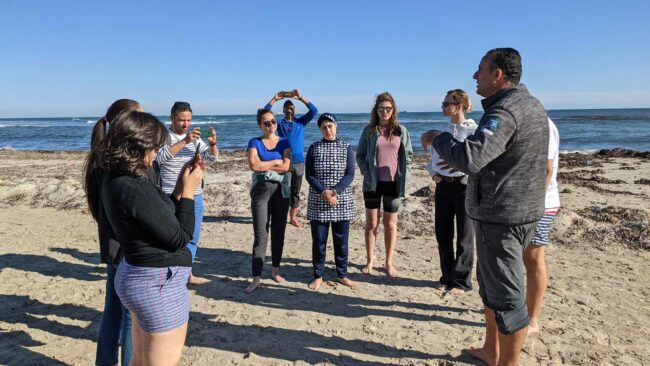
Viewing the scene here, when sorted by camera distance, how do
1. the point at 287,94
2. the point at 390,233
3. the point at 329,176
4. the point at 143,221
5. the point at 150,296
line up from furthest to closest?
the point at 287,94 → the point at 390,233 → the point at 329,176 → the point at 150,296 → the point at 143,221

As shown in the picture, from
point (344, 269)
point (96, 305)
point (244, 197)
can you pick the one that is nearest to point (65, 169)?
point (244, 197)

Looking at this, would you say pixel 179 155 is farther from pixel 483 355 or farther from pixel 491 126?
pixel 483 355

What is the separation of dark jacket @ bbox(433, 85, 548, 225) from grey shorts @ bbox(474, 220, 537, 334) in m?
0.08

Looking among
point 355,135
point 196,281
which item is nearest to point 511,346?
point 196,281

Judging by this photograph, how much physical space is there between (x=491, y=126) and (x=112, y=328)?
2634 mm

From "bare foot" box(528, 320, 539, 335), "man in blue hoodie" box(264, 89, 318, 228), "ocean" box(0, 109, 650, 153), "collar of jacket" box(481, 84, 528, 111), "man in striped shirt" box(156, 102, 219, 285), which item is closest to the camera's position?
"collar of jacket" box(481, 84, 528, 111)

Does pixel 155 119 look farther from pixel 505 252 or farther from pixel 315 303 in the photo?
pixel 315 303

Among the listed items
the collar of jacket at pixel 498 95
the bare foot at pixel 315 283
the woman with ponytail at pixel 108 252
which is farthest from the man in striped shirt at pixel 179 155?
the collar of jacket at pixel 498 95

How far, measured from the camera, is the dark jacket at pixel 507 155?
7.51ft

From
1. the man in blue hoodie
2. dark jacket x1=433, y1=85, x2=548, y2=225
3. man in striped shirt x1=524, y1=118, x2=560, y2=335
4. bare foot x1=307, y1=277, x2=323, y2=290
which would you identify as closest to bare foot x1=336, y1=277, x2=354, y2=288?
bare foot x1=307, y1=277, x2=323, y2=290

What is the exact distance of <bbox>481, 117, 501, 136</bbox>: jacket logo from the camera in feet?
7.47

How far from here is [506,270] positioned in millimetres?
2480

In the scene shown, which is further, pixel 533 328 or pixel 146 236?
pixel 533 328

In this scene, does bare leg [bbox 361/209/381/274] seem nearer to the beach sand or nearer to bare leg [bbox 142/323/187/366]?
the beach sand
